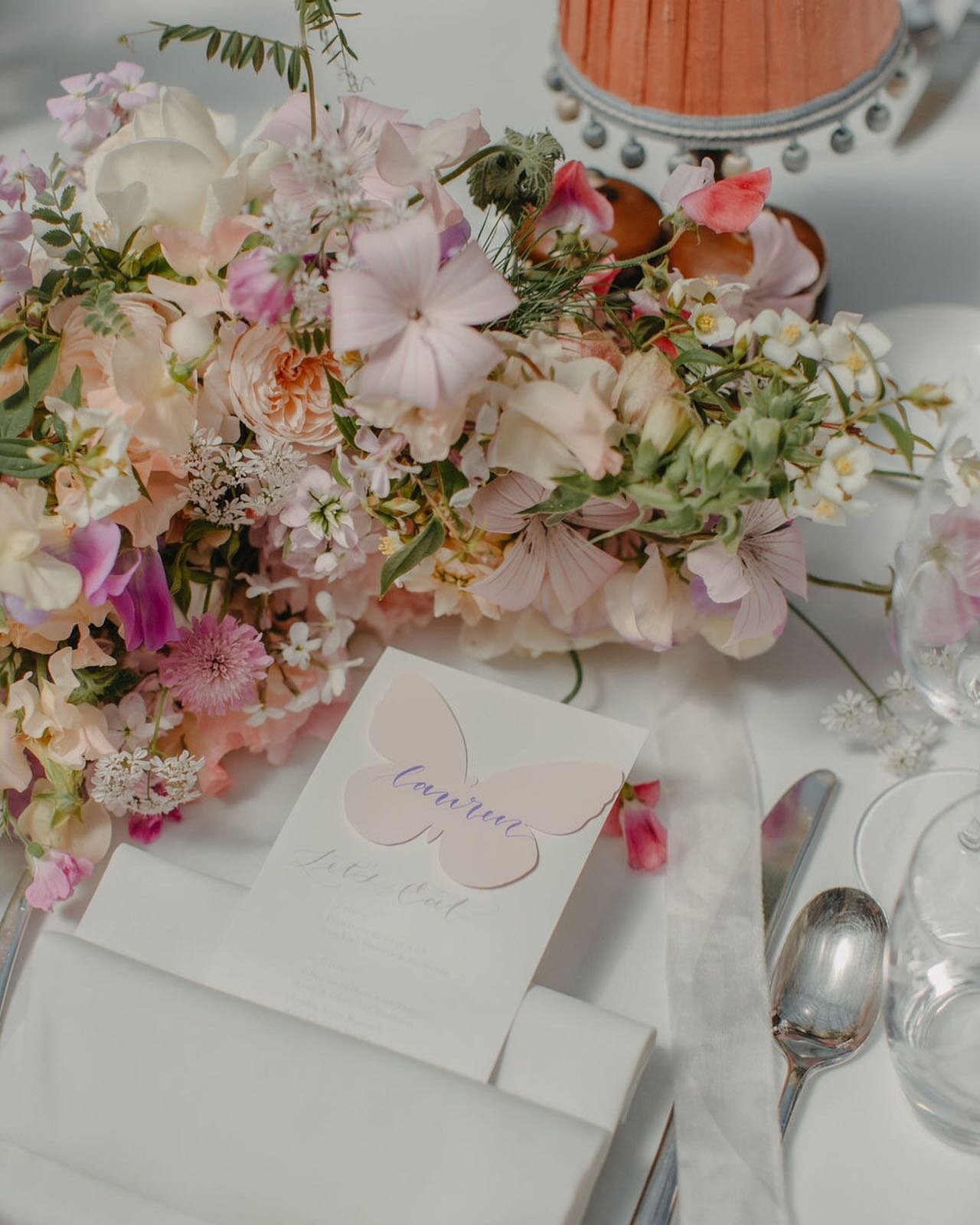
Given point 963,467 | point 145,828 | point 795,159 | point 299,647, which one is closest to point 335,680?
point 299,647

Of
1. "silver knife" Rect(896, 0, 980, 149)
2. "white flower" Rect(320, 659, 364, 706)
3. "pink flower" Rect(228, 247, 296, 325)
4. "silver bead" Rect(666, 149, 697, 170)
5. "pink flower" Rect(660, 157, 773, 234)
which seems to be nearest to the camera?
"pink flower" Rect(228, 247, 296, 325)

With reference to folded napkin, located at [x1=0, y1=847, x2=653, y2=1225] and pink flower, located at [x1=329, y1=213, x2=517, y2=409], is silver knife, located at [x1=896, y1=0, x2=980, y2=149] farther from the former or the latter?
folded napkin, located at [x1=0, y1=847, x2=653, y2=1225]

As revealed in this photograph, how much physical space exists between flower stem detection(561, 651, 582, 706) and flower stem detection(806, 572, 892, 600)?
149mm

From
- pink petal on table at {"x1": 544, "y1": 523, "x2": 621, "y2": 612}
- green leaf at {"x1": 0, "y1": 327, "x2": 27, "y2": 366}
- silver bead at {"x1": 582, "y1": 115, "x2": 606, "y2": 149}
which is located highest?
green leaf at {"x1": 0, "y1": 327, "x2": 27, "y2": 366}

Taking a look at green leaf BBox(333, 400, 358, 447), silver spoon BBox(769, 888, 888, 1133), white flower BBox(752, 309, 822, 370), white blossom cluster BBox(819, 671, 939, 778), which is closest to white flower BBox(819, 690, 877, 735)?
white blossom cluster BBox(819, 671, 939, 778)

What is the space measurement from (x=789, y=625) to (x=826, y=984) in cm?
23

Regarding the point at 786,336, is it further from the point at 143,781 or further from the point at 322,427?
the point at 143,781

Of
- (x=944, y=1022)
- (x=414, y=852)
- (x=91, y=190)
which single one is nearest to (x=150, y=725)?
(x=414, y=852)

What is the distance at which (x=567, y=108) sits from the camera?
81 cm

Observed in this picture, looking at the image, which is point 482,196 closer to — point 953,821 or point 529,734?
point 529,734

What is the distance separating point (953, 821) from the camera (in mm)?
681

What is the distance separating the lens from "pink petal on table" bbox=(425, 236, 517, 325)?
1.62ft

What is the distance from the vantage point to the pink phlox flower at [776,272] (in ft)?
2.45

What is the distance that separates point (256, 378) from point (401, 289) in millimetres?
108
